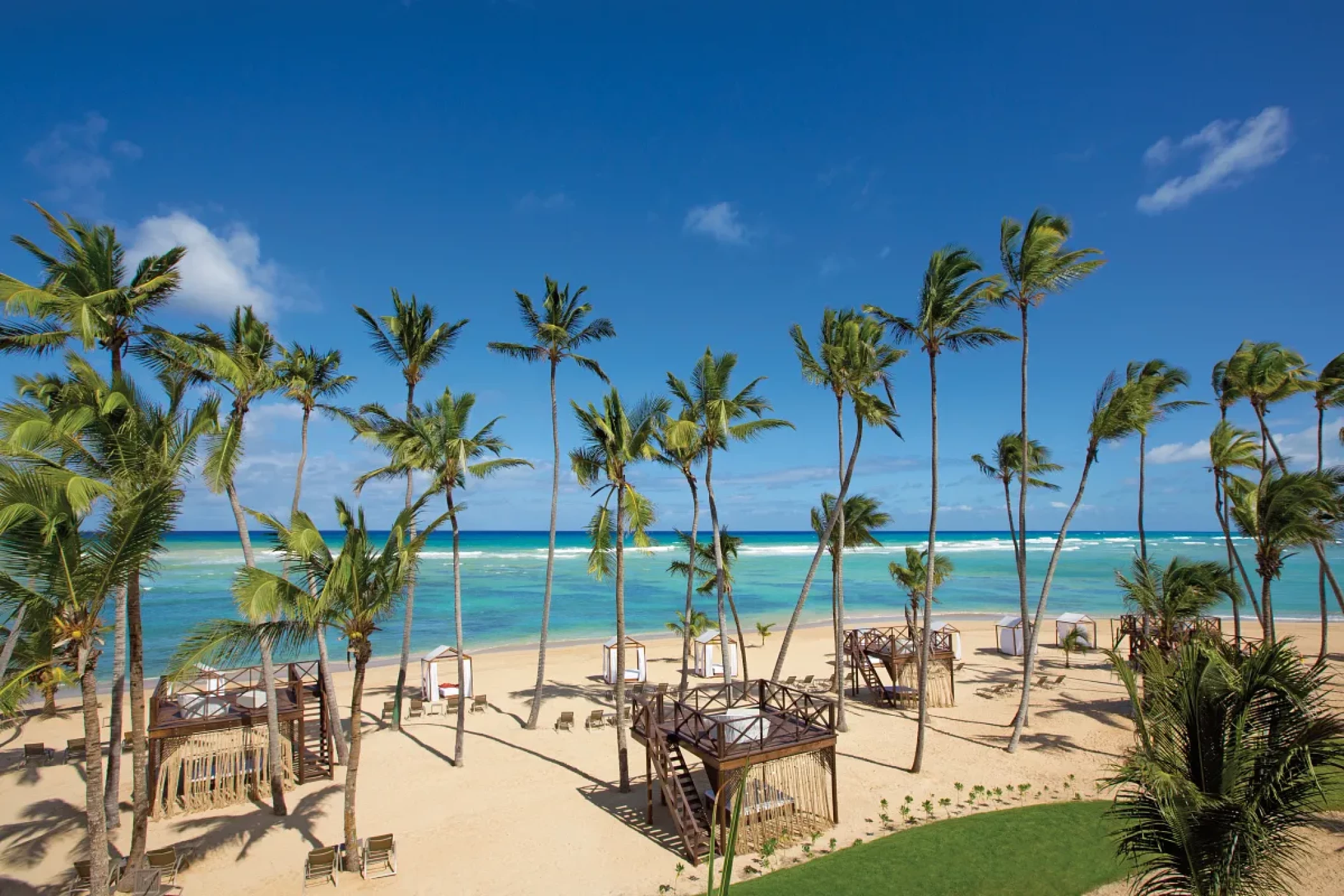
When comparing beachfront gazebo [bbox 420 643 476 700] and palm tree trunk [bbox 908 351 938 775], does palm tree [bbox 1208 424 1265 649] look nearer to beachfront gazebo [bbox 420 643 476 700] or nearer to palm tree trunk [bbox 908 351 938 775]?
palm tree trunk [bbox 908 351 938 775]

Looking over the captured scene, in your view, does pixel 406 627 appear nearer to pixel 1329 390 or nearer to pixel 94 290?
pixel 94 290

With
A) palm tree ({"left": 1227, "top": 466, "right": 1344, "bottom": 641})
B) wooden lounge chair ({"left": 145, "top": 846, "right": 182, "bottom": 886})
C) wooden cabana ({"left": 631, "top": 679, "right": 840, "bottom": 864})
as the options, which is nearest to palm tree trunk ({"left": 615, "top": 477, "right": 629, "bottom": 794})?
wooden cabana ({"left": 631, "top": 679, "right": 840, "bottom": 864})

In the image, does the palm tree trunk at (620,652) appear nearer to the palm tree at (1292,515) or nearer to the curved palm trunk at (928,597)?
the curved palm trunk at (928,597)

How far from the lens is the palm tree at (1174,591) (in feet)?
60.8

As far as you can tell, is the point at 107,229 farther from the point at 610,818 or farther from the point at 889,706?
the point at 889,706

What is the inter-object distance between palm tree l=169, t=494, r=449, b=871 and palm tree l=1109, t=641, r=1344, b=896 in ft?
32.6

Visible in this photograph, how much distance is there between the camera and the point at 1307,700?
233 inches

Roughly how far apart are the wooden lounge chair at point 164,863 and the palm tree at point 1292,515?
2440 cm

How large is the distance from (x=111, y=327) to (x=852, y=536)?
20525mm

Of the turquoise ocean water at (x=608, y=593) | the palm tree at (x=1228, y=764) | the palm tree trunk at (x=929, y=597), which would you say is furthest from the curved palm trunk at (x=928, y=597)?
the turquoise ocean water at (x=608, y=593)

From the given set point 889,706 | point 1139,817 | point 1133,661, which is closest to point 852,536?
point 889,706

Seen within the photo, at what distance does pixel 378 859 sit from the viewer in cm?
1179

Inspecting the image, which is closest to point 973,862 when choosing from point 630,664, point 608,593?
point 630,664

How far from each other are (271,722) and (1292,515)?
26.3 metres
